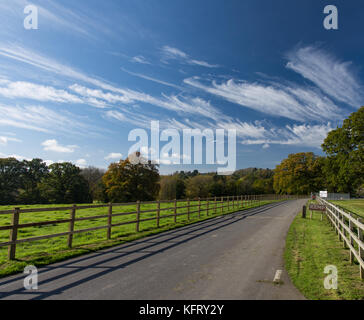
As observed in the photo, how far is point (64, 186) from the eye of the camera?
4925 centimetres

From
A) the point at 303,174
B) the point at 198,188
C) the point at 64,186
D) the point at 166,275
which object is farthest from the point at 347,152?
the point at 64,186

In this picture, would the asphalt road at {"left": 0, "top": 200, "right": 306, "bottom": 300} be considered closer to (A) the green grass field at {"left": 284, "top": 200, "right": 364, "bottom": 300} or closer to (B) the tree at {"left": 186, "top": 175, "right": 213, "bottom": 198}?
(A) the green grass field at {"left": 284, "top": 200, "right": 364, "bottom": 300}

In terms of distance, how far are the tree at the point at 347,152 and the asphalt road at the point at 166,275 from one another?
31.7 metres

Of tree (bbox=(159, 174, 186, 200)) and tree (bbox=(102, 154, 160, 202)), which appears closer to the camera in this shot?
tree (bbox=(102, 154, 160, 202))

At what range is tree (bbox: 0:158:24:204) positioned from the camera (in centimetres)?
4740

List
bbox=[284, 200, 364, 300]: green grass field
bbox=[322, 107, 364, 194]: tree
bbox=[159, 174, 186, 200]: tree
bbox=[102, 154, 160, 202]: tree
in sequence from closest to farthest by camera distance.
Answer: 1. bbox=[284, 200, 364, 300]: green grass field
2. bbox=[322, 107, 364, 194]: tree
3. bbox=[102, 154, 160, 202]: tree
4. bbox=[159, 174, 186, 200]: tree

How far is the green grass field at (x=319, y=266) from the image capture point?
4.71m

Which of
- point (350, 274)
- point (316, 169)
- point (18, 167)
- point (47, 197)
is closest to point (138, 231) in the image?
point (350, 274)

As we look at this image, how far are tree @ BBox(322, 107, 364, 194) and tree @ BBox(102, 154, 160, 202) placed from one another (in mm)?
29375

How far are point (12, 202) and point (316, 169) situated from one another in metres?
79.5

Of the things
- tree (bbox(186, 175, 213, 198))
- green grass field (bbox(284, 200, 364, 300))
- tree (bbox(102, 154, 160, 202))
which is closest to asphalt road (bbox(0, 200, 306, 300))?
green grass field (bbox(284, 200, 364, 300))

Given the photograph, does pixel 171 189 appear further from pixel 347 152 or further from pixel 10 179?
pixel 347 152

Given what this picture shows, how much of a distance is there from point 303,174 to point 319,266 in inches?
3206

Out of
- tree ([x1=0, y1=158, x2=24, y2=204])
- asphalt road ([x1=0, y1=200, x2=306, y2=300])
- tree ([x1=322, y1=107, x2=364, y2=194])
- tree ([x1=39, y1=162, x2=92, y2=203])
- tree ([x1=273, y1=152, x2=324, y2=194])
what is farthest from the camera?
tree ([x1=273, y1=152, x2=324, y2=194])
